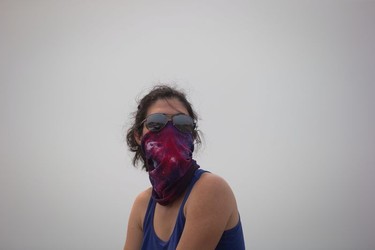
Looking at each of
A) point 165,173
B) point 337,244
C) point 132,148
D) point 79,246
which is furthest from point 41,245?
point 337,244

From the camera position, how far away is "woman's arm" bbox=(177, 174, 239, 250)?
1070 millimetres

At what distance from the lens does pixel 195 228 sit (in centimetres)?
107

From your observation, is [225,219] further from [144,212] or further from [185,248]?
[144,212]

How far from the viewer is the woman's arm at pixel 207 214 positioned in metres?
1.07

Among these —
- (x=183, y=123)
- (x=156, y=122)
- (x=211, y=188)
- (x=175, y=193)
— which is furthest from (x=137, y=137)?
(x=211, y=188)

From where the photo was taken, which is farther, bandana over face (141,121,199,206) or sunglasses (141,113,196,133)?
sunglasses (141,113,196,133)

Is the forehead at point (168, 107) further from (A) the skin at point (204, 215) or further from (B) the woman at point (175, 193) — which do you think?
(A) the skin at point (204, 215)

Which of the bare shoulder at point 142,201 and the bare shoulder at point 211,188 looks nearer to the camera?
the bare shoulder at point 211,188

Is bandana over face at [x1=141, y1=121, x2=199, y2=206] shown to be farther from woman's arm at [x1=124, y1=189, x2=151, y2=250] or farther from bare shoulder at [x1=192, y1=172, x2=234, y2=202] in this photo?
woman's arm at [x1=124, y1=189, x2=151, y2=250]

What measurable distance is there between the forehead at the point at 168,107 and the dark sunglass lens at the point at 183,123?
48mm

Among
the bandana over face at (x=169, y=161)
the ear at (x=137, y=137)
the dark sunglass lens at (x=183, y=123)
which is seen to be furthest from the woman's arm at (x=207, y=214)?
the ear at (x=137, y=137)

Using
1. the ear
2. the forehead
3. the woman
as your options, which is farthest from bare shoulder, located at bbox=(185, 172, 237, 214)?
the ear

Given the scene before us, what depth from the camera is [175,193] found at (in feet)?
4.15

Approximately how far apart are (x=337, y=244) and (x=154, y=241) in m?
5.94
